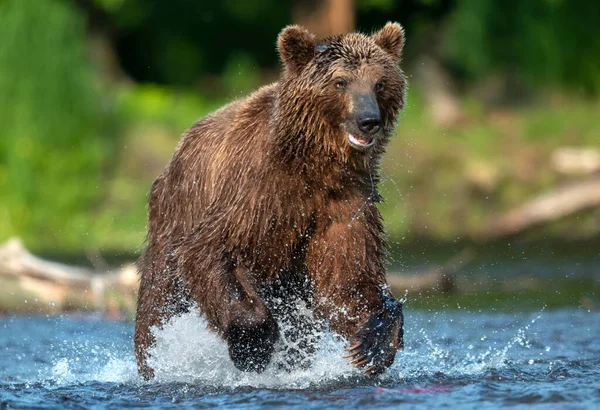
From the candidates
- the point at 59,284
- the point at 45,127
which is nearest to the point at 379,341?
the point at 59,284

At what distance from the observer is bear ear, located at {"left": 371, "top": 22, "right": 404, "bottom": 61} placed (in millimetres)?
7625

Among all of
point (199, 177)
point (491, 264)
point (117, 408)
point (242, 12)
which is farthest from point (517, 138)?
point (117, 408)

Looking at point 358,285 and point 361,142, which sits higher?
point 361,142

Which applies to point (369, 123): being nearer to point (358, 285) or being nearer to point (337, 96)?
point (337, 96)

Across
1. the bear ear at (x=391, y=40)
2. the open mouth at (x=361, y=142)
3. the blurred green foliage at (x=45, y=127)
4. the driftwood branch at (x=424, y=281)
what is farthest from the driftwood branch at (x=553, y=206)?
the open mouth at (x=361, y=142)

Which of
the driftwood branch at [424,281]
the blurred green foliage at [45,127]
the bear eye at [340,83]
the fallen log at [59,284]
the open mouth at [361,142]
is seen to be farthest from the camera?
the blurred green foliage at [45,127]

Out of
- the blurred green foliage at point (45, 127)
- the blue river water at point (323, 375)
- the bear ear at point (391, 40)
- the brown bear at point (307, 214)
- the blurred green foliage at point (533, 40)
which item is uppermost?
the blurred green foliage at point (533, 40)

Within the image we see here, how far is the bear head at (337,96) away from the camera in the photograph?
7086mm

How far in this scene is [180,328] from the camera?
8039mm

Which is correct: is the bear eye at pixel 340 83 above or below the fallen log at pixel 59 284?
below

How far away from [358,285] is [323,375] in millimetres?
648

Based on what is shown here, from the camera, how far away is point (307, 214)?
290 inches

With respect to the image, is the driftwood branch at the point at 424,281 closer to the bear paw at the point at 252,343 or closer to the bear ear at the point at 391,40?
the bear ear at the point at 391,40

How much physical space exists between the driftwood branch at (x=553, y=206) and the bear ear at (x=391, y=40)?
363 inches
